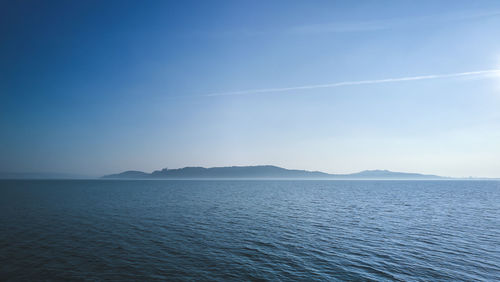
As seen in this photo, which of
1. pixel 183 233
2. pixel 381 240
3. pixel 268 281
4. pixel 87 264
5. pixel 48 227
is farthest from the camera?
pixel 48 227

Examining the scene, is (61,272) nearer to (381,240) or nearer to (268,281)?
(268,281)

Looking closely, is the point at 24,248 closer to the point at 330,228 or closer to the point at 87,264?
the point at 87,264

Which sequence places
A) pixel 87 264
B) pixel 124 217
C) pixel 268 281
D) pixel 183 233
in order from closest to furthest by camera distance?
pixel 268 281 < pixel 87 264 < pixel 183 233 < pixel 124 217

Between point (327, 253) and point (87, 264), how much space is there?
78.7 ft

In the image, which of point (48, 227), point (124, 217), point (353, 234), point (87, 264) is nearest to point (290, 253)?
point (353, 234)

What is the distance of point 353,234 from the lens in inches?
1227

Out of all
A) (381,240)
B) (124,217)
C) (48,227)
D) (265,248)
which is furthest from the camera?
(124,217)

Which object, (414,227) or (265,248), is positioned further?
(414,227)

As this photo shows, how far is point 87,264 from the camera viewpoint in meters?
20.1

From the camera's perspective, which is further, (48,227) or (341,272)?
(48,227)

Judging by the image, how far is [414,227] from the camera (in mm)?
35469

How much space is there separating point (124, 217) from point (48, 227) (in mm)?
11035

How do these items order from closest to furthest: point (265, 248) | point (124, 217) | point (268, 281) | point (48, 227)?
point (268, 281) < point (265, 248) < point (48, 227) < point (124, 217)

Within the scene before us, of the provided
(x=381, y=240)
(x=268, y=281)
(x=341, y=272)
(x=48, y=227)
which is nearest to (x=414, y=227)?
(x=381, y=240)
